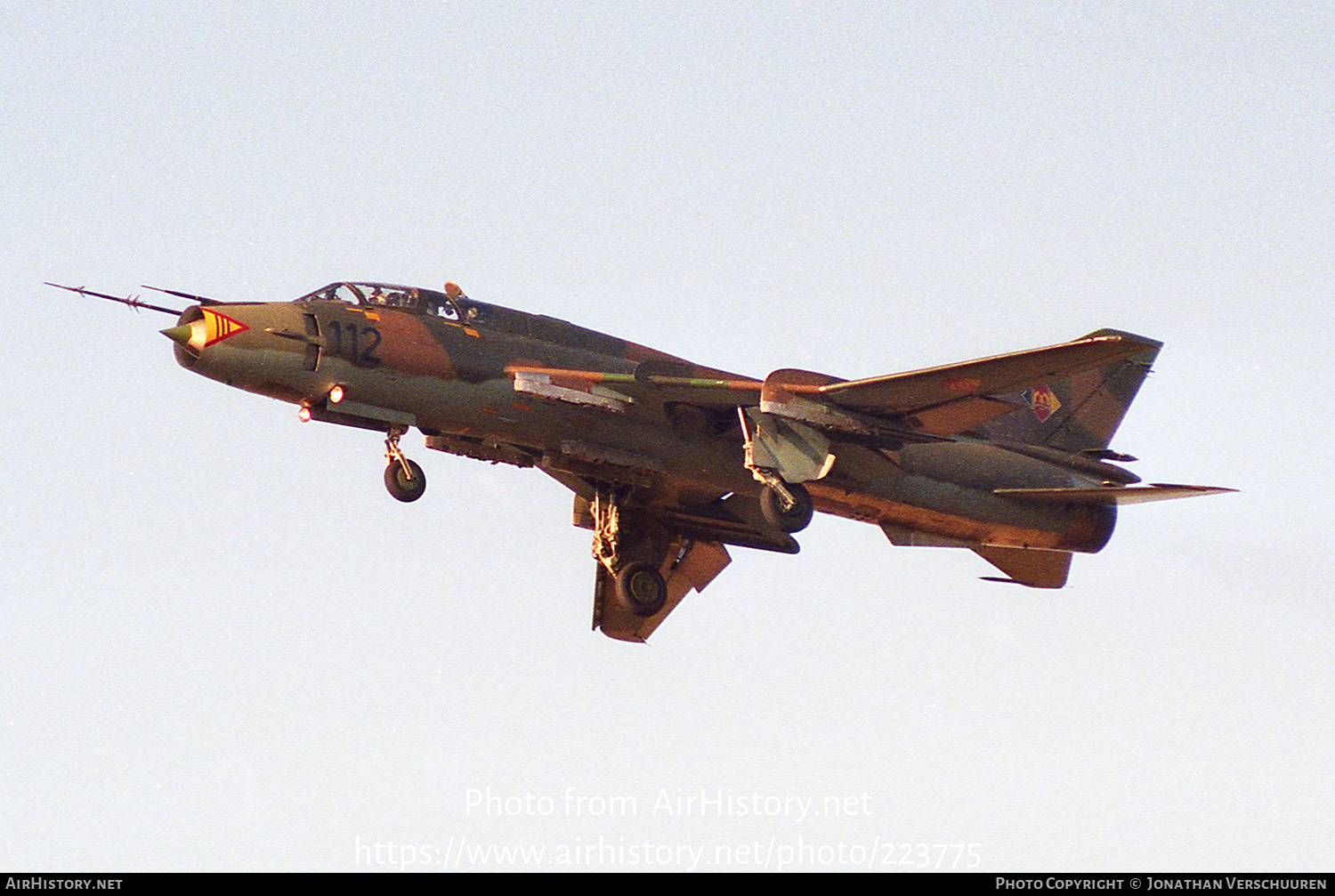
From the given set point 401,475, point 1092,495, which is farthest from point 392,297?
point 1092,495

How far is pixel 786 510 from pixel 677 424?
6.61 feet

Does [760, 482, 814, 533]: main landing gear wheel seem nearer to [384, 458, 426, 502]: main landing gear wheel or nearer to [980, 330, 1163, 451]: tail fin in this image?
[980, 330, 1163, 451]: tail fin

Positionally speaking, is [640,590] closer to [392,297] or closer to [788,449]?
[788,449]

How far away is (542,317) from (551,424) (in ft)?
5.77

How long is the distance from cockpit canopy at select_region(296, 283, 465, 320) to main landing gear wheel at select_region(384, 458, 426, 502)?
7.12ft

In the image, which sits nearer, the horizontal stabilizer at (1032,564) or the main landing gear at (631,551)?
the main landing gear at (631,551)

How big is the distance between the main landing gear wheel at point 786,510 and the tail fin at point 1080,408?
4.54 m

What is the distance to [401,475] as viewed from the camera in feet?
74.9

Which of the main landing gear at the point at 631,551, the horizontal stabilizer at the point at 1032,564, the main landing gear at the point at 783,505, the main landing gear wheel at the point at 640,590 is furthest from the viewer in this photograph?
the horizontal stabilizer at the point at 1032,564

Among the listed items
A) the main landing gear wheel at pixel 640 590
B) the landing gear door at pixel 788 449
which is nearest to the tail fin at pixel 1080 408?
the landing gear door at pixel 788 449

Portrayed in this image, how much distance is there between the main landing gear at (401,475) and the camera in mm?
22870

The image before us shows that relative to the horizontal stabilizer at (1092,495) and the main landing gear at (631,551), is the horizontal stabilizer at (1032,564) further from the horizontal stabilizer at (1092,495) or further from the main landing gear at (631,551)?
the main landing gear at (631,551)
